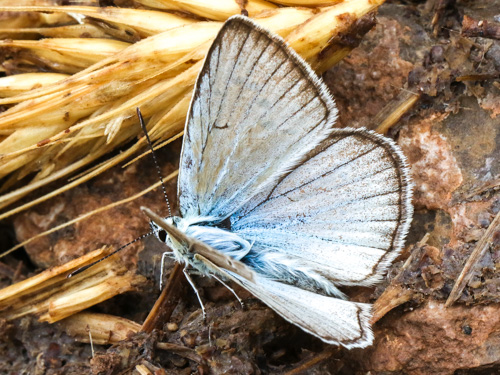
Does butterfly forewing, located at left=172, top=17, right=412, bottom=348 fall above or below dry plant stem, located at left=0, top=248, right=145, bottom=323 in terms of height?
above

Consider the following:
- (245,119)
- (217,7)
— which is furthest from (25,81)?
(245,119)

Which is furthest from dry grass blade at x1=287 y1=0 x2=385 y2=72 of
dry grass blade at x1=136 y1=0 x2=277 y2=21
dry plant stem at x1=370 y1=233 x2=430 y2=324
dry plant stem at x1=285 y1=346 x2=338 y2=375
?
dry plant stem at x1=285 y1=346 x2=338 y2=375

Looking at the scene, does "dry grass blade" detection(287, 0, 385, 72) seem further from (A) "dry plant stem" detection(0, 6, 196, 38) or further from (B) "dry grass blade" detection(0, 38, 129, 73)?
(B) "dry grass blade" detection(0, 38, 129, 73)

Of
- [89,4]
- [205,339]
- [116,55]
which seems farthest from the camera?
[89,4]

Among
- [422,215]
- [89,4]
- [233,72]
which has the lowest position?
[422,215]

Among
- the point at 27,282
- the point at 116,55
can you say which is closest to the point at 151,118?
the point at 116,55

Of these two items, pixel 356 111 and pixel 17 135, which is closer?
pixel 17 135

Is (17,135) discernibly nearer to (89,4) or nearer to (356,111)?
(89,4)

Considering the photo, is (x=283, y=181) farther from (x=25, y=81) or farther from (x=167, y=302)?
(x=25, y=81)
